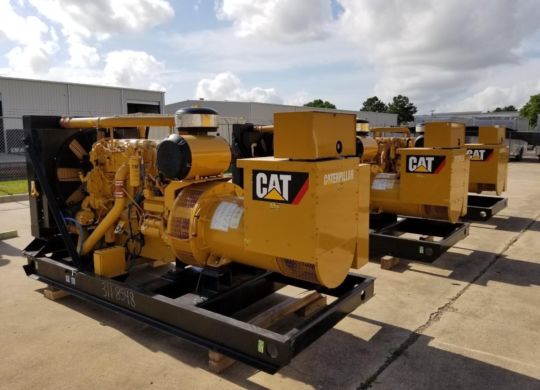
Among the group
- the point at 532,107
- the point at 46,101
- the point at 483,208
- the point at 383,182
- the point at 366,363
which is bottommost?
the point at 366,363

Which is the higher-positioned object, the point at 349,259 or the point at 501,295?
the point at 349,259

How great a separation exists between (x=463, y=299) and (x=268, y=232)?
2.57 meters

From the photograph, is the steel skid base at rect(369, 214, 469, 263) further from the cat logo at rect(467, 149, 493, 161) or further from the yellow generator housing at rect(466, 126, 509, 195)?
the cat logo at rect(467, 149, 493, 161)

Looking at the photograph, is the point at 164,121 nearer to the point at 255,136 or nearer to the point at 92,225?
the point at 92,225

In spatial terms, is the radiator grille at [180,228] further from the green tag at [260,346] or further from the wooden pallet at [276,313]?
the green tag at [260,346]

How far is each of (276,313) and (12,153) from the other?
17.8 meters

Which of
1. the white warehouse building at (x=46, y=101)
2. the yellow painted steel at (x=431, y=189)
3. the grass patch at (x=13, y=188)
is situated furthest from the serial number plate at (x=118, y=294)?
the white warehouse building at (x=46, y=101)

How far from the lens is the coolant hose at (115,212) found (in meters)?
4.16

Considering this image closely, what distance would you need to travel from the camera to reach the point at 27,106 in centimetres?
1900

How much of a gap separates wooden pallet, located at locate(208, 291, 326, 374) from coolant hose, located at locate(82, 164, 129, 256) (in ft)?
5.28

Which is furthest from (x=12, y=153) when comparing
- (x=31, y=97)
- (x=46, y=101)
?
(x=46, y=101)

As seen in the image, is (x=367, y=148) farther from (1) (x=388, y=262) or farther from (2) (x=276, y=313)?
(2) (x=276, y=313)

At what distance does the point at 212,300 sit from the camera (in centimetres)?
349

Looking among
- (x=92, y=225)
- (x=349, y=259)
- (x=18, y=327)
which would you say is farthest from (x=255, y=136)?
(x=18, y=327)
